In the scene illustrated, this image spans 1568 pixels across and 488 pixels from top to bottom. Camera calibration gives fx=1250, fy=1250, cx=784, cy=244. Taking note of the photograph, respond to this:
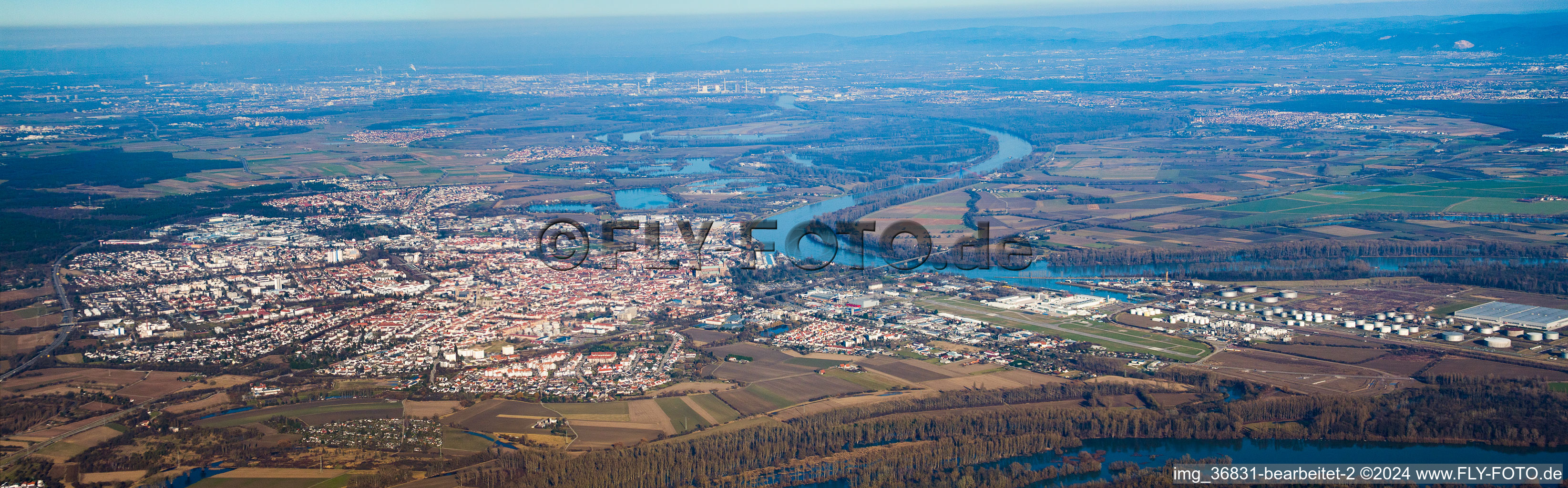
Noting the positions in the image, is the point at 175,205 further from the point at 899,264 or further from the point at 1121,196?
the point at 1121,196

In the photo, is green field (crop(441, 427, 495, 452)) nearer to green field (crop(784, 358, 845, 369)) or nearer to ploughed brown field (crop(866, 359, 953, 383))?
green field (crop(784, 358, 845, 369))

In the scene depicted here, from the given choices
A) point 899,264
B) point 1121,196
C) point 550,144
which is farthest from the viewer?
point 550,144

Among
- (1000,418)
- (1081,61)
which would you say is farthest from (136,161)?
(1081,61)

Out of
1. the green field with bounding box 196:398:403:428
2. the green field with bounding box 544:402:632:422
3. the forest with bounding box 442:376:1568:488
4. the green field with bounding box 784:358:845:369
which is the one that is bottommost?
the forest with bounding box 442:376:1568:488

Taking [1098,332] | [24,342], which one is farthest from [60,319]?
[1098,332]

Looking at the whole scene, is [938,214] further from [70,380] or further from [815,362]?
[70,380]

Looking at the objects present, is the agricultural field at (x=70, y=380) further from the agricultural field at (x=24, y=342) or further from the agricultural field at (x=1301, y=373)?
the agricultural field at (x=1301, y=373)

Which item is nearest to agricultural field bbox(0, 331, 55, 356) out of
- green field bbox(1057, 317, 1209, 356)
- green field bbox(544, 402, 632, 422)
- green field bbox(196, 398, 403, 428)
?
green field bbox(196, 398, 403, 428)

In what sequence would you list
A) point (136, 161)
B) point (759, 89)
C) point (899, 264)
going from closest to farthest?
point (899, 264), point (136, 161), point (759, 89)
